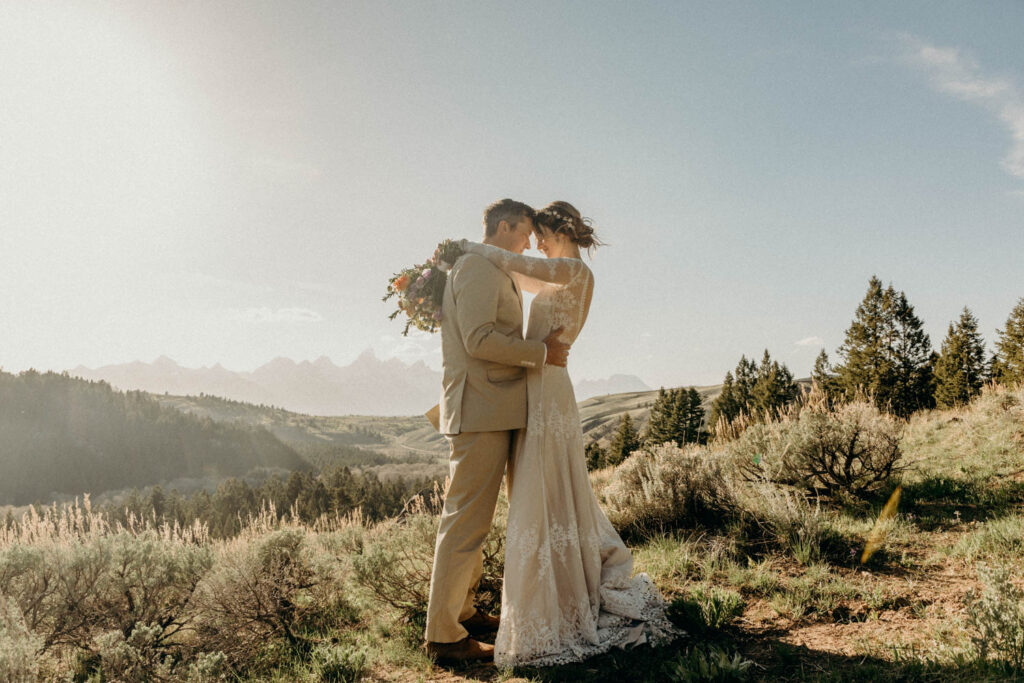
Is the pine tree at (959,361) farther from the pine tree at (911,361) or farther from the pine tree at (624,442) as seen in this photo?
the pine tree at (624,442)

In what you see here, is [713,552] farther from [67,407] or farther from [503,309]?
[67,407]

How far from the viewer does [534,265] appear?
3395 millimetres

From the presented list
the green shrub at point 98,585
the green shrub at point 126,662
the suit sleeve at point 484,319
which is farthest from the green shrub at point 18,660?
the suit sleeve at point 484,319

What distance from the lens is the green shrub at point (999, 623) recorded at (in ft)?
8.07

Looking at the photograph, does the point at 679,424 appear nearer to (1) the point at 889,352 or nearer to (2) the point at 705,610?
(2) the point at 705,610

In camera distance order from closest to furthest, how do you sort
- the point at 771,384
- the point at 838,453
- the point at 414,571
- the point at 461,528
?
the point at 461,528 → the point at 414,571 → the point at 838,453 → the point at 771,384

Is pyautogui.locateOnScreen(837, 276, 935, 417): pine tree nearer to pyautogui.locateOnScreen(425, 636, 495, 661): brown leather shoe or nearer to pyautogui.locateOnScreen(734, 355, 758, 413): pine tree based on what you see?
pyautogui.locateOnScreen(734, 355, 758, 413): pine tree

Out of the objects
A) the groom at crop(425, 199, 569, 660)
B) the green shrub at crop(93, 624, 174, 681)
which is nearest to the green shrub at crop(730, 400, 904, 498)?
the groom at crop(425, 199, 569, 660)

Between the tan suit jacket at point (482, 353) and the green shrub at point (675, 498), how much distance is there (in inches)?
110

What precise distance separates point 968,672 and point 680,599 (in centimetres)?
164

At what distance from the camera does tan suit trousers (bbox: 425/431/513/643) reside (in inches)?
132

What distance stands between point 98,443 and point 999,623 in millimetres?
98725

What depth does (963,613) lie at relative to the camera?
10.3 feet

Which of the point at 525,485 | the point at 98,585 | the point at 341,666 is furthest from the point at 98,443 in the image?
the point at 525,485
